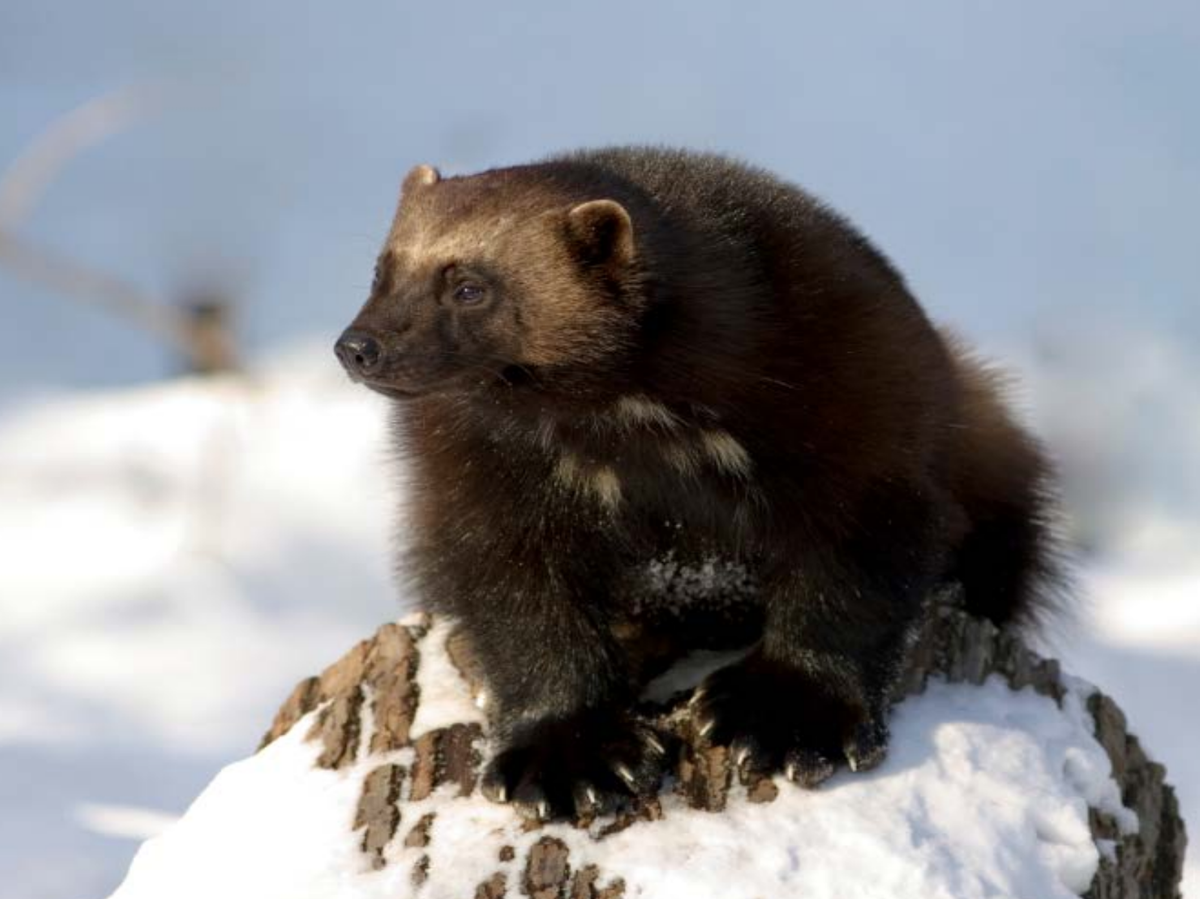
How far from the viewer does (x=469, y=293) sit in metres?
2.49

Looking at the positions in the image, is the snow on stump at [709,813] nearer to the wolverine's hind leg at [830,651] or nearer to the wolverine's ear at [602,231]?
the wolverine's hind leg at [830,651]

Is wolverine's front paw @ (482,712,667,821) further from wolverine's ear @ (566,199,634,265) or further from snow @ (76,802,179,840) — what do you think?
snow @ (76,802,179,840)

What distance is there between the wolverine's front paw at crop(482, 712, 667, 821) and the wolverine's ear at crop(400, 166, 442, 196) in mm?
777

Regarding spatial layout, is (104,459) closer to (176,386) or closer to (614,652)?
(176,386)

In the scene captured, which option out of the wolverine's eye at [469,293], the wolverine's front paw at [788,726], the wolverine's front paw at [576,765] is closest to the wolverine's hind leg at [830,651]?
the wolverine's front paw at [788,726]

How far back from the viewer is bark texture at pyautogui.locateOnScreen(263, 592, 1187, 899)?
254 centimetres

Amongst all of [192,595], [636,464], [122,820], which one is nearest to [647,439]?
[636,464]

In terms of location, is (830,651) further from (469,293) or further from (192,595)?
(192,595)

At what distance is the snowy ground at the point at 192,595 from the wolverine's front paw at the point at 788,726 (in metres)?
1.85

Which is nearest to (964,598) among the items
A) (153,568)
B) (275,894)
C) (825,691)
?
(825,691)

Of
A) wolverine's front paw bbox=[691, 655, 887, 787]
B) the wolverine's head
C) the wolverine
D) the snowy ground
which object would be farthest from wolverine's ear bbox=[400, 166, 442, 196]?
the snowy ground

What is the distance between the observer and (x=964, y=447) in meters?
3.16

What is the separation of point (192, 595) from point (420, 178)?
368cm

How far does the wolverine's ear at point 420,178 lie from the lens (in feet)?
8.68
